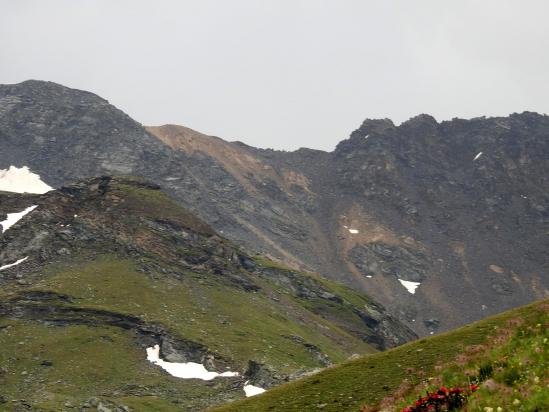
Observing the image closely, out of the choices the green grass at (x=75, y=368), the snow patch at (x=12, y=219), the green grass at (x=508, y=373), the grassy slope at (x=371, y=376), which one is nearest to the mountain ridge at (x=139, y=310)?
the green grass at (x=75, y=368)

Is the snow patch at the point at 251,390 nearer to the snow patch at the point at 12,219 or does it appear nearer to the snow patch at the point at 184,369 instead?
the snow patch at the point at 184,369

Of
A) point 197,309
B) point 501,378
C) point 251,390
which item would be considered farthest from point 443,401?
point 197,309

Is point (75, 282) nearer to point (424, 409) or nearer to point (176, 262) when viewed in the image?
point (176, 262)

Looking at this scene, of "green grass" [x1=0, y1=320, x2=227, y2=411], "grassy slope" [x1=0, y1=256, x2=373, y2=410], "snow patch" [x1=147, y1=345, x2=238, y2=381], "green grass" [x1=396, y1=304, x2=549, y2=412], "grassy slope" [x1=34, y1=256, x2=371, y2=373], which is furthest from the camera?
"grassy slope" [x1=34, y1=256, x2=371, y2=373]

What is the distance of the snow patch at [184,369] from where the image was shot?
103m

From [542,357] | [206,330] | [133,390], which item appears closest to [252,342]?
[206,330]

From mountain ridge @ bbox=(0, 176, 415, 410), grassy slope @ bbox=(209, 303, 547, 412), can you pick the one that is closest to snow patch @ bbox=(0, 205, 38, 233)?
mountain ridge @ bbox=(0, 176, 415, 410)

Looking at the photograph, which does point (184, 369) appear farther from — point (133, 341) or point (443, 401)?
point (443, 401)

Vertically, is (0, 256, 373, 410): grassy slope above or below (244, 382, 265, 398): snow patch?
above

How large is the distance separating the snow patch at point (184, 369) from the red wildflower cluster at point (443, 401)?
8802 cm

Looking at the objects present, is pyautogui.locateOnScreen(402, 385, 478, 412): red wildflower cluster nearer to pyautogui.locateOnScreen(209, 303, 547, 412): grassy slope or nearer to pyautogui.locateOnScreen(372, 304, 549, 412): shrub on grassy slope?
pyautogui.locateOnScreen(372, 304, 549, 412): shrub on grassy slope

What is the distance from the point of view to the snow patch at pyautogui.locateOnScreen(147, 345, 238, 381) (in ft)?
337

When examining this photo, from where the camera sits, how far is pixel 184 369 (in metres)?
105

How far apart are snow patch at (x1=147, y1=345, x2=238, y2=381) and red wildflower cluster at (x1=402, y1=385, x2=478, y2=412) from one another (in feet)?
289
